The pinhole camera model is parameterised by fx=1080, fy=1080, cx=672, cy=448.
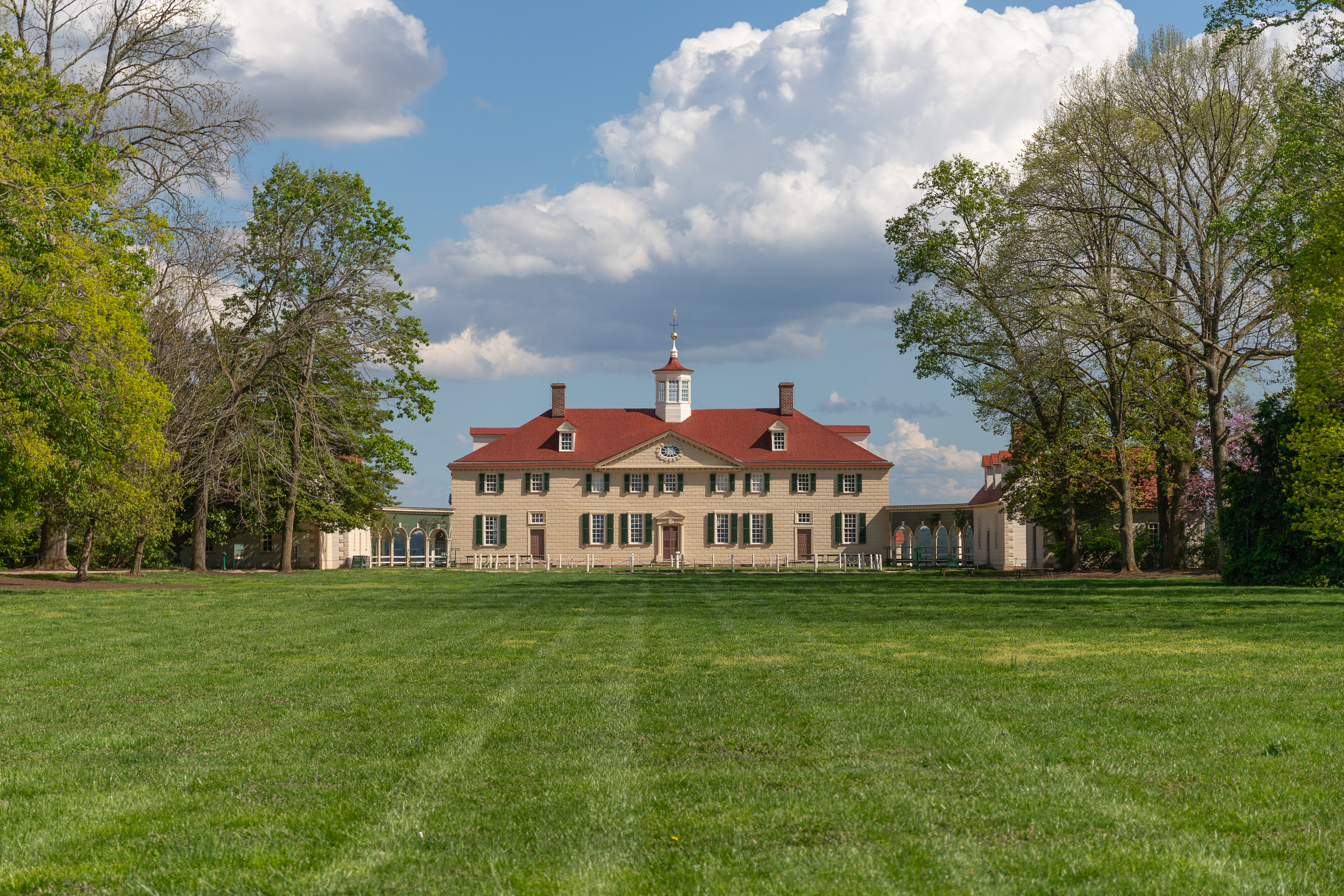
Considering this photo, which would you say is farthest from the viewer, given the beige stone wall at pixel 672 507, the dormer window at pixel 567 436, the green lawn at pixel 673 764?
the dormer window at pixel 567 436

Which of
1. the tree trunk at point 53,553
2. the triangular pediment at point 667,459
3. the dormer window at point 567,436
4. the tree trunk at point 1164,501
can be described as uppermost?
the dormer window at point 567,436

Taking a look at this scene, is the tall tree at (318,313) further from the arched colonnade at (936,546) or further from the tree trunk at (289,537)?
the arched colonnade at (936,546)

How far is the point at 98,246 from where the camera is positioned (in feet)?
62.7

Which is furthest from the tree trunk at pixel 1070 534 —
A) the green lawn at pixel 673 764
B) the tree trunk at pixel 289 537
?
the tree trunk at pixel 289 537

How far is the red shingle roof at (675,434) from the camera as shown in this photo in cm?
5403

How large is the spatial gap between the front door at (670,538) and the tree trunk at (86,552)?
3002 centimetres

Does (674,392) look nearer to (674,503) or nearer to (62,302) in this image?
(674,503)

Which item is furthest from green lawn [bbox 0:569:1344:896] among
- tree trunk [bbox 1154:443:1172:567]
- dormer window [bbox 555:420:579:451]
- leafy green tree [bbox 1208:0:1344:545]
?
dormer window [bbox 555:420:579:451]

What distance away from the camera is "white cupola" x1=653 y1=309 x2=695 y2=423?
188 ft

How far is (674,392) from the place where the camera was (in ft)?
189

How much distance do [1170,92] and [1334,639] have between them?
17.6 meters

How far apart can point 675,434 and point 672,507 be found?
147 inches

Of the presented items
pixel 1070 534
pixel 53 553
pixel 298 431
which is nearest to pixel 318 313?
pixel 298 431

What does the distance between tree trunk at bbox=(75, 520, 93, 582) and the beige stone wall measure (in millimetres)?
Result: 26733
